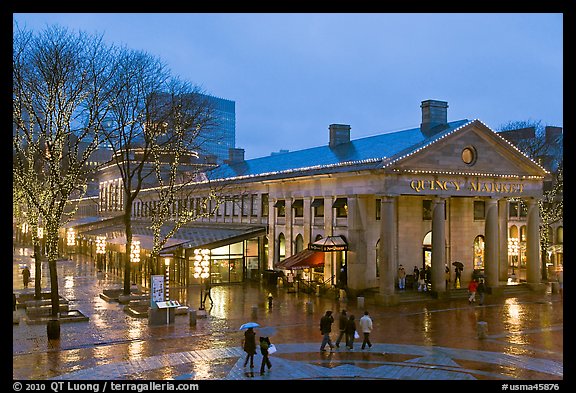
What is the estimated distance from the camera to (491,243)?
4041 centimetres

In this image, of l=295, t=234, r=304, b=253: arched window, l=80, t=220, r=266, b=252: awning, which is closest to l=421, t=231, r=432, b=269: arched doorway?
l=295, t=234, r=304, b=253: arched window

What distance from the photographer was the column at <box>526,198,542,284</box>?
136 feet

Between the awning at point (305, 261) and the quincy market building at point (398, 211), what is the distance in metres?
0.07

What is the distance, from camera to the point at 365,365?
20531mm

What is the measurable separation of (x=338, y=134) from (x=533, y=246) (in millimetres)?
18668

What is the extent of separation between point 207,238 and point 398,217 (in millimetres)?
15420

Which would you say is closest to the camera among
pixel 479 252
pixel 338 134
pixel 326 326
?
pixel 326 326

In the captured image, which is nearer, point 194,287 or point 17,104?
point 17,104

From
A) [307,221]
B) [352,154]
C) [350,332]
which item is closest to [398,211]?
[352,154]

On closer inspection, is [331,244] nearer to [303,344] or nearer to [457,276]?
[457,276]
